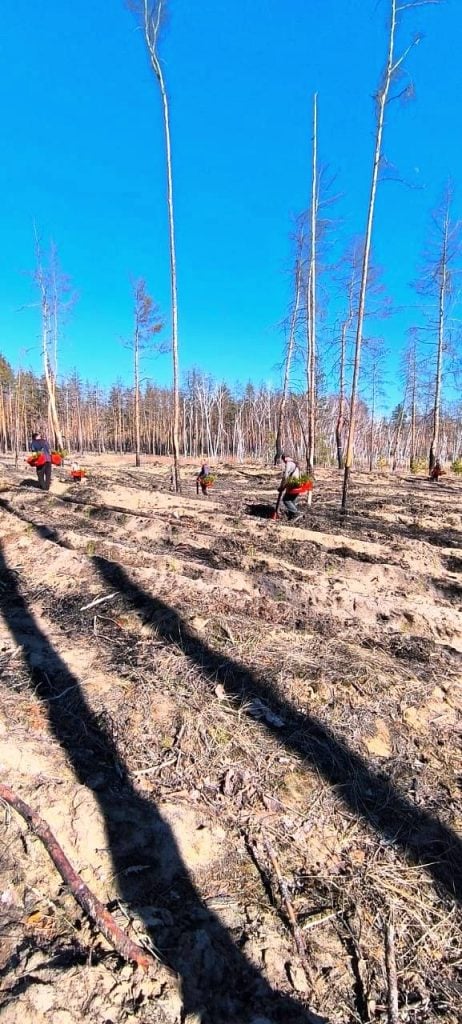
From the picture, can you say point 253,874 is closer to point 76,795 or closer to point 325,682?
point 76,795

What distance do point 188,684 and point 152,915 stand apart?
1.56 meters

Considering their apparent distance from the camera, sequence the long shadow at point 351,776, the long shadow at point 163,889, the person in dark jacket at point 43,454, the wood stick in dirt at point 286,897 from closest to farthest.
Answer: the long shadow at point 163,889 → the wood stick in dirt at point 286,897 → the long shadow at point 351,776 → the person in dark jacket at point 43,454

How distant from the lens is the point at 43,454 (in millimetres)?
12945

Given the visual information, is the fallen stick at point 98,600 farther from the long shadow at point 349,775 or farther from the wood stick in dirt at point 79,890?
the wood stick in dirt at point 79,890

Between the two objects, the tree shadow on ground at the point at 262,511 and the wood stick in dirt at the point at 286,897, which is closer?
the wood stick in dirt at the point at 286,897

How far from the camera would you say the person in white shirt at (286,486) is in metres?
9.78

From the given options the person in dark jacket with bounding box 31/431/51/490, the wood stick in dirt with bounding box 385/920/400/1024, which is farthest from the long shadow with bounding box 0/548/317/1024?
the person in dark jacket with bounding box 31/431/51/490

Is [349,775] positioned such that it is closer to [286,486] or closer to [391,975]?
[391,975]

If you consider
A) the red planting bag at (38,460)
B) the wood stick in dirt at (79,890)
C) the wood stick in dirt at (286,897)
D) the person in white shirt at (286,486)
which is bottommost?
the wood stick in dirt at (286,897)

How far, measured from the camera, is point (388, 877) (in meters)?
2.16

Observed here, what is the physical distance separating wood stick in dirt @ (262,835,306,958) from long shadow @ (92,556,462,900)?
0.56 m

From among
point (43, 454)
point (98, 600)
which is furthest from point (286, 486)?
point (43, 454)

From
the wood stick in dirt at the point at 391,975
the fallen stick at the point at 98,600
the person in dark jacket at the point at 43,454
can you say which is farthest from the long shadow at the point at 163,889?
the person in dark jacket at the point at 43,454

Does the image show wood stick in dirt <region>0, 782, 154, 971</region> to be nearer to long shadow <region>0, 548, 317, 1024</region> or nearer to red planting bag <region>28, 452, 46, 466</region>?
long shadow <region>0, 548, 317, 1024</region>
